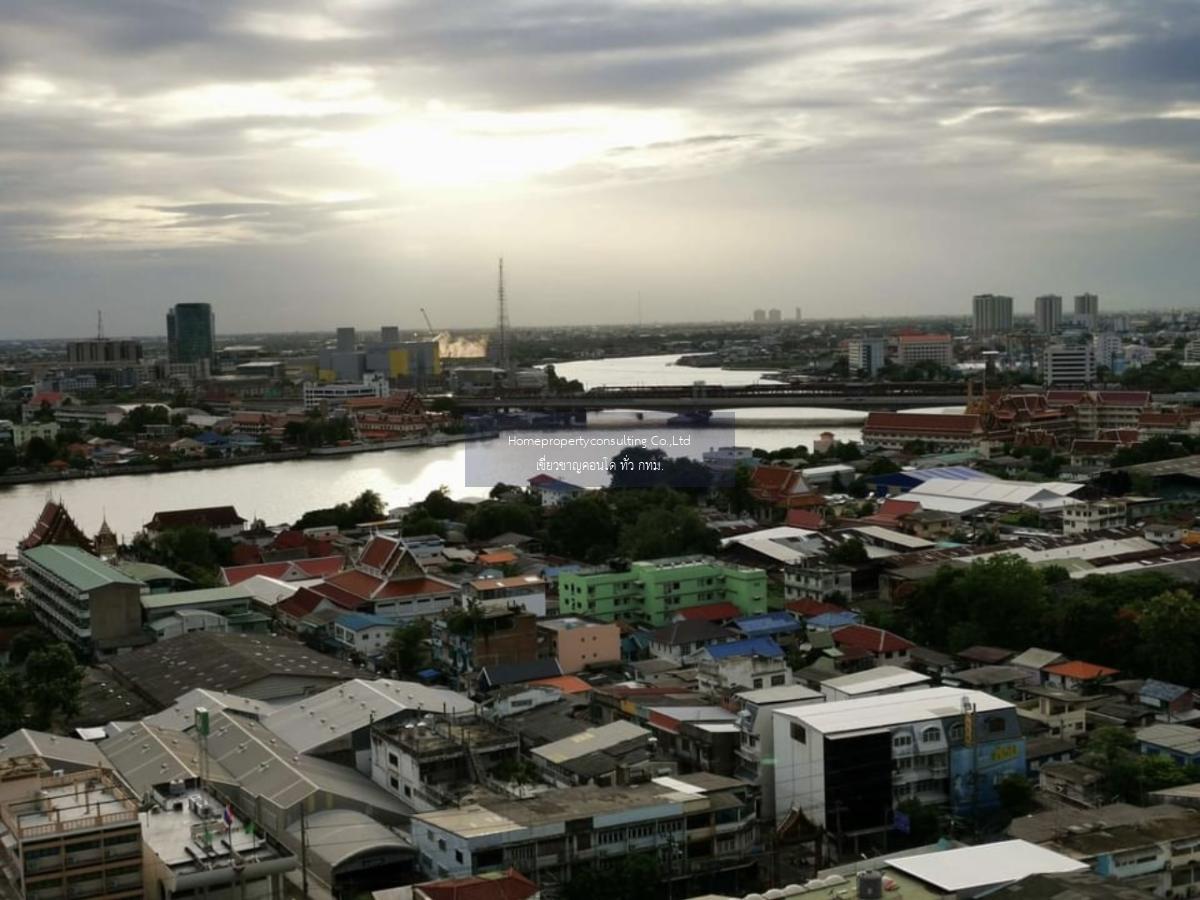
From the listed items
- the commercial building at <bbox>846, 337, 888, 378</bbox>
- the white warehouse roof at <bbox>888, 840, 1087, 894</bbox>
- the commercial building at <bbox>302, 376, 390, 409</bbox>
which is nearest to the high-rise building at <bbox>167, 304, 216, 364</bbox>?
the commercial building at <bbox>302, 376, 390, 409</bbox>

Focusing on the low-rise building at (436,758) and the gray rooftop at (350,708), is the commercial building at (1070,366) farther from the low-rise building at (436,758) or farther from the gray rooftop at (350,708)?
the low-rise building at (436,758)

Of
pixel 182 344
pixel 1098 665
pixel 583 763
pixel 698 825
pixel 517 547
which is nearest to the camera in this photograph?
pixel 698 825

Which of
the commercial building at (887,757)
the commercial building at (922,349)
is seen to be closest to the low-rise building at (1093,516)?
the commercial building at (887,757)

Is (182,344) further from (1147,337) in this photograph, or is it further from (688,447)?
(1147,337)

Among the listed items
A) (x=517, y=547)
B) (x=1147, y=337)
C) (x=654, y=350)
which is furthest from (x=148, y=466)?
(x=654, y=350)

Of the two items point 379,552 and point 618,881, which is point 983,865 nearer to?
point 618,881

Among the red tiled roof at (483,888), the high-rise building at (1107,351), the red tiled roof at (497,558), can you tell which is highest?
the high-rise building at (1107,351)
